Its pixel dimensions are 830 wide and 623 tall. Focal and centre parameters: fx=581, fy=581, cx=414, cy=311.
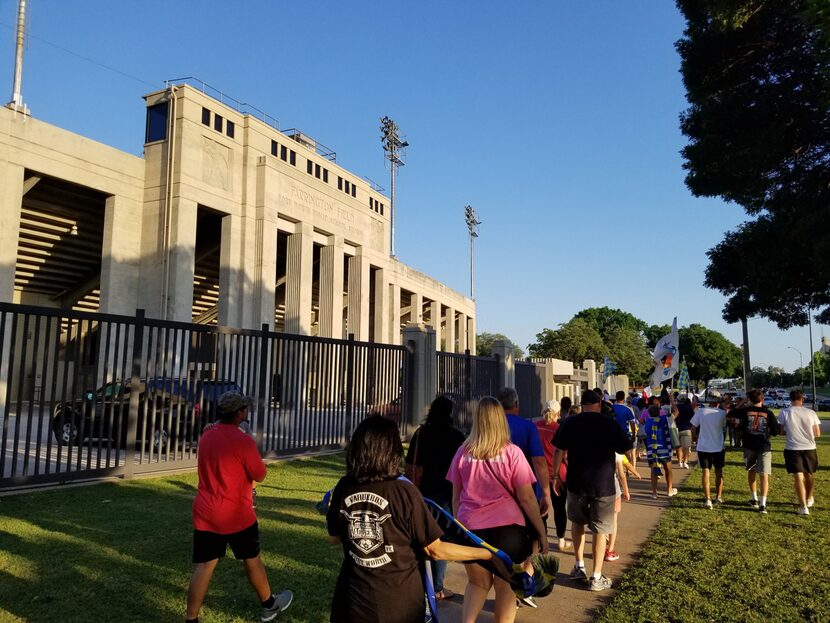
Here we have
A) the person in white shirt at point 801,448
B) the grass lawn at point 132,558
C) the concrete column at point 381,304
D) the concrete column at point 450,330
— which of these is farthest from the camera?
the concrete column at point 450,330

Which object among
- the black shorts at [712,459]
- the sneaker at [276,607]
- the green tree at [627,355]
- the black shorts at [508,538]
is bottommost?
the sneaker at [276,607]

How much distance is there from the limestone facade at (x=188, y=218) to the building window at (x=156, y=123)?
55 mm

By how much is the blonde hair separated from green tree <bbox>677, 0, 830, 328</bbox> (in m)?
10.9

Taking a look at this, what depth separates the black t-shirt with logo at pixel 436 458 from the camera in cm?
478

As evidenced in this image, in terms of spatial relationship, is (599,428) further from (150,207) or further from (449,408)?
(150,207)

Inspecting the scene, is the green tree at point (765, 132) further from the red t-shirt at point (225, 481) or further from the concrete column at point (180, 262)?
the concrete column at point (180, 262)

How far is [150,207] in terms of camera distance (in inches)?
1035

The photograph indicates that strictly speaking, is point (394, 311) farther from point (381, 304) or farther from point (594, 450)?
point (594, 450)

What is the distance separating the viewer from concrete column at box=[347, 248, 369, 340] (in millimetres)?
36531

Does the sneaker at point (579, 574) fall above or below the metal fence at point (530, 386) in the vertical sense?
below

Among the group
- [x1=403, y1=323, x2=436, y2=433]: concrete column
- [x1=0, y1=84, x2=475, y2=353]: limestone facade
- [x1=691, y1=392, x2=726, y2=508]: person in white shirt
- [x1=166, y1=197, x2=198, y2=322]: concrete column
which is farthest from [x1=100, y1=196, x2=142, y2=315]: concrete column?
[x1=691, y1=392, x2=726, y2=508]: person in white shirt

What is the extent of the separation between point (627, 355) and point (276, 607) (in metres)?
70.9

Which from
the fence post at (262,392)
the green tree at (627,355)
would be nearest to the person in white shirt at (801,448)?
the fence post at (262,392)

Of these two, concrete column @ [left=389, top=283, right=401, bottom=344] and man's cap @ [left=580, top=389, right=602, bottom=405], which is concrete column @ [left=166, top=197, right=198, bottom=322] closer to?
concrete column @ [left=389, top=283, right=401, bottom=344]
